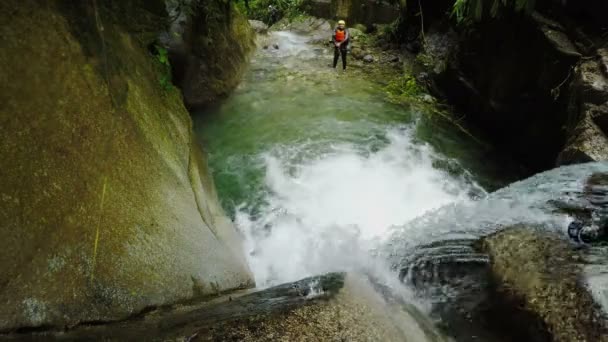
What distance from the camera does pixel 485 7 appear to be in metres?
7.86

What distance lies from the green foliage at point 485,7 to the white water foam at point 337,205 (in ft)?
8.49

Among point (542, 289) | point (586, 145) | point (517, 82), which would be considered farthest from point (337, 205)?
point (517, 82)

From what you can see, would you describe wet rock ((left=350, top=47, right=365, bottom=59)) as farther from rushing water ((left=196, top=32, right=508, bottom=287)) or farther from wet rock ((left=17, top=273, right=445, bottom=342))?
wet rock ((left=17, top=273, right=445, bottom=342))

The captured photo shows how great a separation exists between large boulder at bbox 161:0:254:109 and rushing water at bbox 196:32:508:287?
1.27ft

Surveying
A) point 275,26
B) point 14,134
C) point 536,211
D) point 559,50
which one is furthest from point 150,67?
point 275,26

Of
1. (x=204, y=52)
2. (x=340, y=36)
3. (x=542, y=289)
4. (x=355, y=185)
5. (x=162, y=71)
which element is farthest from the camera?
(x=340, y=36)

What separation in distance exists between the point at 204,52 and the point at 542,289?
22.1 feet

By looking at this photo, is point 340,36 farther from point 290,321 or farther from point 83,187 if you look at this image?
point 290,321

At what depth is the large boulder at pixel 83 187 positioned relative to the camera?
2.32m

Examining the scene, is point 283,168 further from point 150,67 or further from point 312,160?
point 150,67

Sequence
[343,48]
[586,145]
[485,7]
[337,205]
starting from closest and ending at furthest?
[586,145] → [337,205] → [485,7] → [343,48]

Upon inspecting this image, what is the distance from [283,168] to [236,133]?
1.47 m

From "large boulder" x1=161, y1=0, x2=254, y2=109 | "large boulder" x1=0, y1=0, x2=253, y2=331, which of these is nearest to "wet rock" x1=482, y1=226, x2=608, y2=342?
"large boulder" x1=0, y1=0, x2=253, y2=331

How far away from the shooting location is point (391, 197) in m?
6.27
